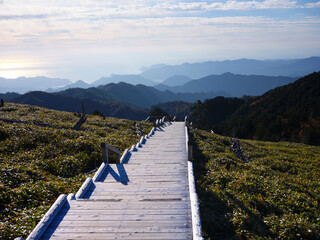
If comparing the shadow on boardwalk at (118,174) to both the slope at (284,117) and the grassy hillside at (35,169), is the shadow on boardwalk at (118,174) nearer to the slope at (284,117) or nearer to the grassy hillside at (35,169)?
the grassy hillside at (35,169)

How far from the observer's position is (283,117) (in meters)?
91.3

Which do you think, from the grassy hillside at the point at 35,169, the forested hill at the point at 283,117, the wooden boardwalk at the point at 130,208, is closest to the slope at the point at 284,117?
the forested hill at the point at 283,117

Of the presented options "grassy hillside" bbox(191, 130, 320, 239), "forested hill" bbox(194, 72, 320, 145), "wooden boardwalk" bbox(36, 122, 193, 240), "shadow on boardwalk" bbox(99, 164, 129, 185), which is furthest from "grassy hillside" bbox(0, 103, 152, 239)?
"forested hill" bbox(194, 72, 320, 145)

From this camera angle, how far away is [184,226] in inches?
253

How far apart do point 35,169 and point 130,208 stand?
7.51 meters

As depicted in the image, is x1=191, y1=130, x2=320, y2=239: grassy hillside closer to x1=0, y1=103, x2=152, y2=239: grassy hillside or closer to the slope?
x1=0, y1=103, x2=152, y2=239: grassy hillside

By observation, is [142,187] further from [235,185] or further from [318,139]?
[318,139]

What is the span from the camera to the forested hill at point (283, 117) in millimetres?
72044

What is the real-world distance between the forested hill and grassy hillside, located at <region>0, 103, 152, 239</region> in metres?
39.8

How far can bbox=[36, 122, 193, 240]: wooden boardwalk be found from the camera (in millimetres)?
6234

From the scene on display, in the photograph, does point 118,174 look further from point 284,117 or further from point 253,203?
point 284,117

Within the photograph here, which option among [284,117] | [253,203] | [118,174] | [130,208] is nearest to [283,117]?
[284,117]

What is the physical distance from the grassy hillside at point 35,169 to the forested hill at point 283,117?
39818 millimetres

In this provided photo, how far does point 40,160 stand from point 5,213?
511 centimetres
